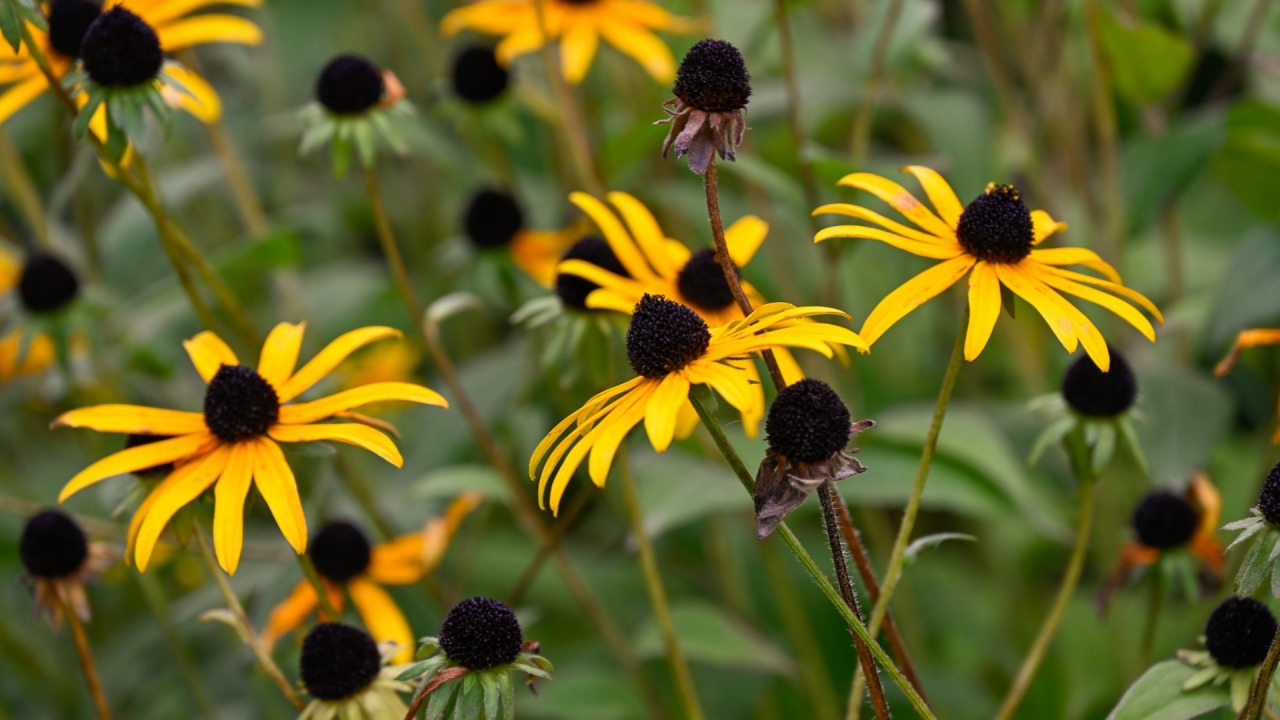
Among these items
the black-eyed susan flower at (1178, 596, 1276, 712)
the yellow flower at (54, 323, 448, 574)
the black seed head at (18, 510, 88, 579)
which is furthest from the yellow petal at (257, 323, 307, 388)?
the black-eyed susan flower at (1178, 596, 1276, 712)

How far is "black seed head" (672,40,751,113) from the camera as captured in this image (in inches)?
28.3

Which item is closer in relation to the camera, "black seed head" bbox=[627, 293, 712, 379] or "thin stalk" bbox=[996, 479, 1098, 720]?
"black seed head" bbox=[627, 293, 712, 379]

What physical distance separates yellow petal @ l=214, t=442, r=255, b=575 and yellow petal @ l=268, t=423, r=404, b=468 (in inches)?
0.9

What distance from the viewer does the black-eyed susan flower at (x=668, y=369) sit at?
2.21ft

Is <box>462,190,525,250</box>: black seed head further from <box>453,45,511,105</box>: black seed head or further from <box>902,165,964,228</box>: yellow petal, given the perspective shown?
<box>902,165,964,228</box>: yellow petal

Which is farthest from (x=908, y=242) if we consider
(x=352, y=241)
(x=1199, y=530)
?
(x=352, y=241)

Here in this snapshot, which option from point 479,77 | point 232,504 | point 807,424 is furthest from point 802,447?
point 479,77

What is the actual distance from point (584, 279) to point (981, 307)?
39 centimetres

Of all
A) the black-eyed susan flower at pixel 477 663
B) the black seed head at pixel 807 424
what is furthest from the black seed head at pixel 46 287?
the black seed head at pixel 807 424

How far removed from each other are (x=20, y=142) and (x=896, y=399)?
4.66ft

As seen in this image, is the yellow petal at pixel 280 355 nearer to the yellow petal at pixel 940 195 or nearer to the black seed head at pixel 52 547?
the black seed head at pixel 52 547

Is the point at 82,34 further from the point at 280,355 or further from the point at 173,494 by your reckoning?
the point at 173,494

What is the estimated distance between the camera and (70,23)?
1.15 meters

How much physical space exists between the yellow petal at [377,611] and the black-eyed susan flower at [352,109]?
0.35 metres
